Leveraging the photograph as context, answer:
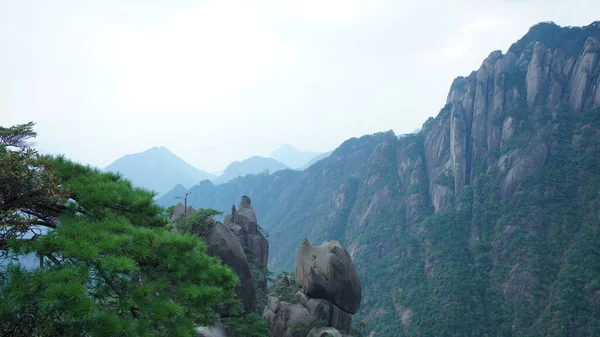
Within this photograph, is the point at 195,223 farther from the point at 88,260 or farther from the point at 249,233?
the point at 249,233

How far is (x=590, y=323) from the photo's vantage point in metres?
35.4

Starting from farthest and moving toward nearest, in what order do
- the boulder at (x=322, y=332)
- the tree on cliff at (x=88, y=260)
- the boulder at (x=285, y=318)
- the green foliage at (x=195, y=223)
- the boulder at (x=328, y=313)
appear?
the boulder at (x=328, y=313)
the boulder at (x=285, y=318)
the boulder at (x=322, y=332)
the green foliage at (x=195, y=223)
the tree on cliff at (x=88, y=260)

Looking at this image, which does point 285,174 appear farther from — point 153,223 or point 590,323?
point 153,223

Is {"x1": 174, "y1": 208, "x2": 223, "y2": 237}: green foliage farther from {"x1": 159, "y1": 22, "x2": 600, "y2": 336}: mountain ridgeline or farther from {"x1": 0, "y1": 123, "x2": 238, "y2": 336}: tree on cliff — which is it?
{"x1": 159, "y1": 22, "x2": 600, "y2": 336}: mountain ridgeline

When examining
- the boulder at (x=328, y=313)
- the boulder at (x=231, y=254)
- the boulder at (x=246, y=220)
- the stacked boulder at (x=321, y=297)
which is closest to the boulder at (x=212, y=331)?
the boulder at (x=231, y=254)

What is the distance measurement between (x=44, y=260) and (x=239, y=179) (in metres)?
156

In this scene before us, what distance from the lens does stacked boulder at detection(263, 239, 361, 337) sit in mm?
17375

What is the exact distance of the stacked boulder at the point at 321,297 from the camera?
57.0 feet

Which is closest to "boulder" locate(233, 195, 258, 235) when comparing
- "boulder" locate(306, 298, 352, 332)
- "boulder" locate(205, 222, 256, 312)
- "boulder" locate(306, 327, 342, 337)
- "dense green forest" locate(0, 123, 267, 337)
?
"boulder" locate(306, 298, 352, 332)

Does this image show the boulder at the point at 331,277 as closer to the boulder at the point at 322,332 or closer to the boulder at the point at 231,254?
the boulder at the point at 322,332

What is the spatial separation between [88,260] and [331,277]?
1568 cm

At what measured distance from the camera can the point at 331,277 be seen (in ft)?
60.4

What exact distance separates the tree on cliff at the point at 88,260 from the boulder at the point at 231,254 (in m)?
9.40

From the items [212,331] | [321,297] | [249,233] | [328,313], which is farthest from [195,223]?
[249,233]
